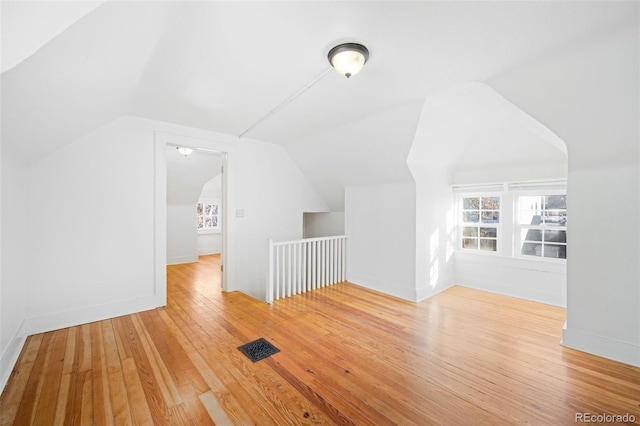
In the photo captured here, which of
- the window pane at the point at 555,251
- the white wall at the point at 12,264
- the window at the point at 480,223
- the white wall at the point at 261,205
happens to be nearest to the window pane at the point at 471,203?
the window at the point at 480,223

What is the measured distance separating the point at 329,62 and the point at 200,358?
265 centimetres

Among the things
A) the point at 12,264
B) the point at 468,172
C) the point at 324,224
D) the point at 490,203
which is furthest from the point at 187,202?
the point at 490,203

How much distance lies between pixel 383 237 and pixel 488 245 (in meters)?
1.74

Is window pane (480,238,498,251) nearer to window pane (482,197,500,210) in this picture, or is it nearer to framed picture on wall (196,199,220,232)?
window pane (482,197,500,210)

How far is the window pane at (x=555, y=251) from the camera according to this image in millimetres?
3558

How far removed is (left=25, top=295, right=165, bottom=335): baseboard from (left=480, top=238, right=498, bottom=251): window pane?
4.81 m

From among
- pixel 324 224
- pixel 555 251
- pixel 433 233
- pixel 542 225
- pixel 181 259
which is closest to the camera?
pixel 555 251

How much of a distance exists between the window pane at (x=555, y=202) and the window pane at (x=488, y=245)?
85cm

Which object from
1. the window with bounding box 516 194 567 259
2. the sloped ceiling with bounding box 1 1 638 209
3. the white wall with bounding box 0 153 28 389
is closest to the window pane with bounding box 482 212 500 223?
the window with bounding box 516 194 567 259

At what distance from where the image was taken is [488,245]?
423 cm

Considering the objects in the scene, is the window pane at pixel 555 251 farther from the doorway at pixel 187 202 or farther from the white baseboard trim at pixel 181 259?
the white baseboard trim at pixel 181 259

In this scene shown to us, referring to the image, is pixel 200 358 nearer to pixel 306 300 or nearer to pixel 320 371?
pixel 320 371

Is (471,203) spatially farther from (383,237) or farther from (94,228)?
(94,228)

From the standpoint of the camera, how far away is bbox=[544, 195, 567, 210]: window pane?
357 centimetres
